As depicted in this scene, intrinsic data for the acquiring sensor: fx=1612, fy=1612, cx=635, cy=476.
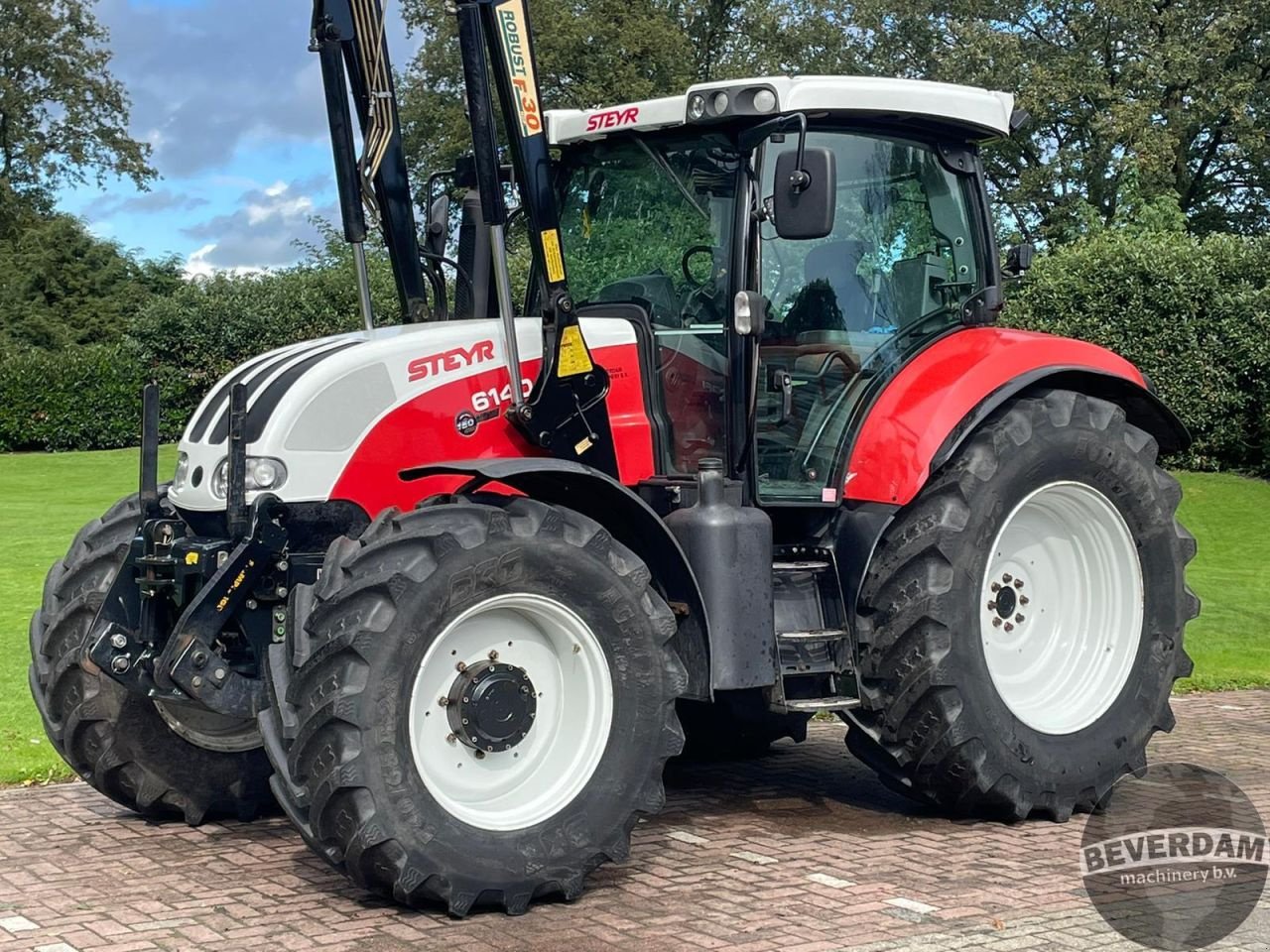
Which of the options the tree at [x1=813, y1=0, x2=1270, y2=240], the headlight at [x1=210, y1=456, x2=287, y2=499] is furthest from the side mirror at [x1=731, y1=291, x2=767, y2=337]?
the tree at [x1=813, y1=0, x2=1270, y2=240]

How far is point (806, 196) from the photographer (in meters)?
5.78

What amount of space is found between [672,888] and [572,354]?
77.8 inches

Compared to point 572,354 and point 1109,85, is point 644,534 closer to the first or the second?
point 572,354

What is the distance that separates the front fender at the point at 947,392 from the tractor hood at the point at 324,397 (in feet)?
4.60

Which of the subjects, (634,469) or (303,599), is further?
(634,469)

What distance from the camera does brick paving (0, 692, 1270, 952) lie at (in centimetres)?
487

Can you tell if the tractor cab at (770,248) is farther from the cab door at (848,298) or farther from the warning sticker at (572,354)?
the warning sticker at (572,354)

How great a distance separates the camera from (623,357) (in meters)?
6.34

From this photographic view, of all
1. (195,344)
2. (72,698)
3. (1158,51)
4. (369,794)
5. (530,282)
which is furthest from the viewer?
(1158,51)

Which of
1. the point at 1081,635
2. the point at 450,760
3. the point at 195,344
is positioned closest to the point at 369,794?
the point at 450,760

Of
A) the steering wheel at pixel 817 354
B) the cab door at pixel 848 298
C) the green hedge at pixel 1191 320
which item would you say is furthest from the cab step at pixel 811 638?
the green hedge at pixel 1191 320

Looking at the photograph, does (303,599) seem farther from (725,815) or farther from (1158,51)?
(1158,51)

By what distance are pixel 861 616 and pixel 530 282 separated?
1947 mm

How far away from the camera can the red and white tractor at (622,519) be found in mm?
5195
